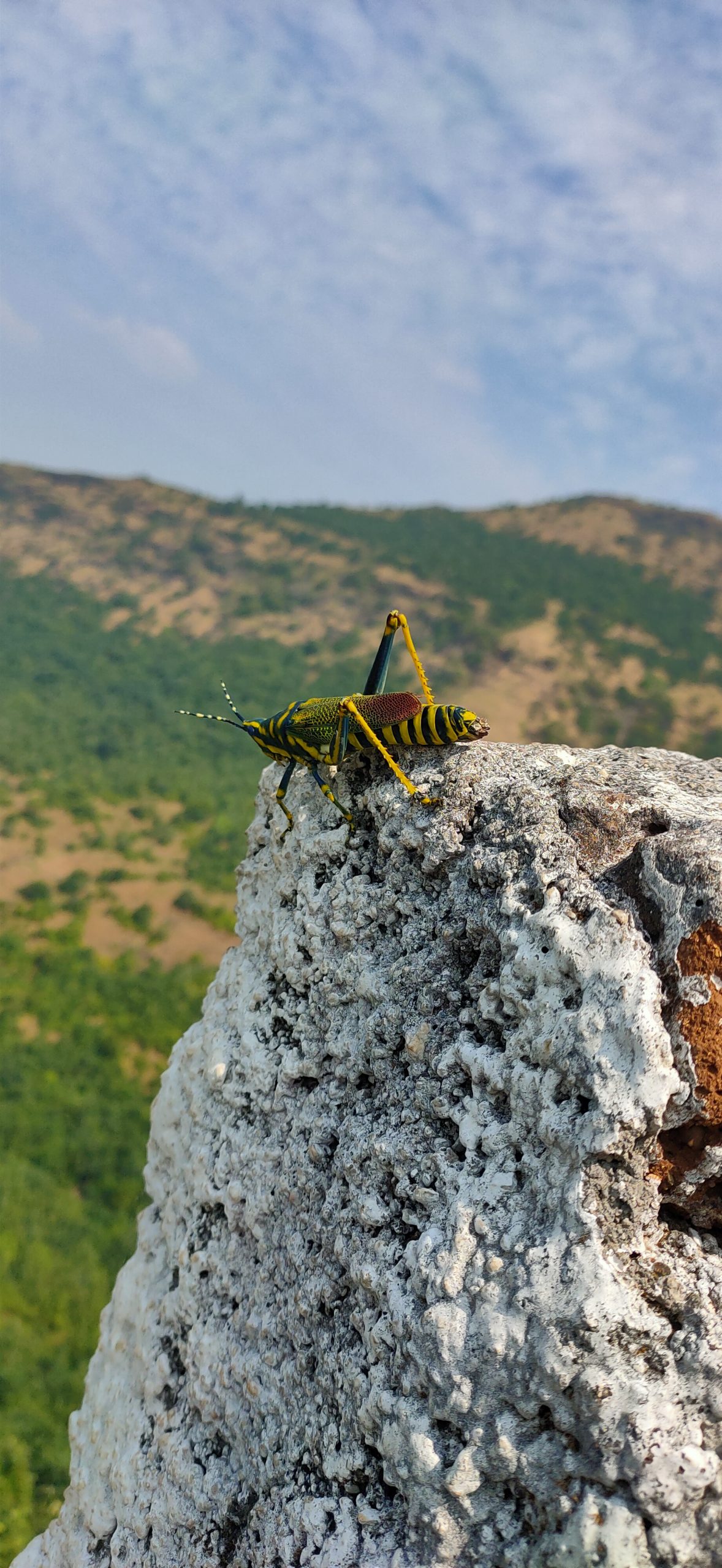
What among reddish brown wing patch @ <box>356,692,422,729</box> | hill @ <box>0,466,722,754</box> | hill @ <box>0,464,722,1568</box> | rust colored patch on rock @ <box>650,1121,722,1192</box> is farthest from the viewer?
hill @ <box>0,466,722,754</box>

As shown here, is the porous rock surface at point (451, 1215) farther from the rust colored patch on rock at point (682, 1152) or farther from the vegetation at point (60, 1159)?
the vegetation at point (60, 1159)

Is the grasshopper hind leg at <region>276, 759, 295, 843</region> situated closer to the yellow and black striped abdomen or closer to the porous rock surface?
the porous rock surface

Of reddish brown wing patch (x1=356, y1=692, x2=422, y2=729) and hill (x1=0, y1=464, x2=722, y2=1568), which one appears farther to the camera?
hill (x1=0, y1=464, x2=722, y2=1568)

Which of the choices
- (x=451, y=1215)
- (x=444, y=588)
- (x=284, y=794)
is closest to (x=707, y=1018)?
(x=451, y=1215)

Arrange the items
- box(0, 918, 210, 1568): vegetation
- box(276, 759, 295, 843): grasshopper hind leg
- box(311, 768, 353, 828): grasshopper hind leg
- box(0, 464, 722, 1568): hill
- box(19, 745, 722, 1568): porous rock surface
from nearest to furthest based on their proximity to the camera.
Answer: box(19, 745, 722, 1568): porous rock surface, box(311, 768, 353, 828): grasshopper hind leg, box(276, 759, 295, 843): grasshopper hind leg, box(0, 918, 210, 1568): vegetation, box(0, 464, 722, 1568): hill

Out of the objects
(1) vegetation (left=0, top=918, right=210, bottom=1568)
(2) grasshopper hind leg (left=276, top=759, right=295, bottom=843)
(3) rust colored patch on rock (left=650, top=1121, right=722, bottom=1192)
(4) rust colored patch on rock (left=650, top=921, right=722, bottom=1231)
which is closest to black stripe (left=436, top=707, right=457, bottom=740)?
(2) grasshopper hind leg (left=276, top=759, right=295, bottom=843)

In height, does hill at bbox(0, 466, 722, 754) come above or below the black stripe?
above

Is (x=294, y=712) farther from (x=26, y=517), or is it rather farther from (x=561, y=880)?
(x=26, y=517)
